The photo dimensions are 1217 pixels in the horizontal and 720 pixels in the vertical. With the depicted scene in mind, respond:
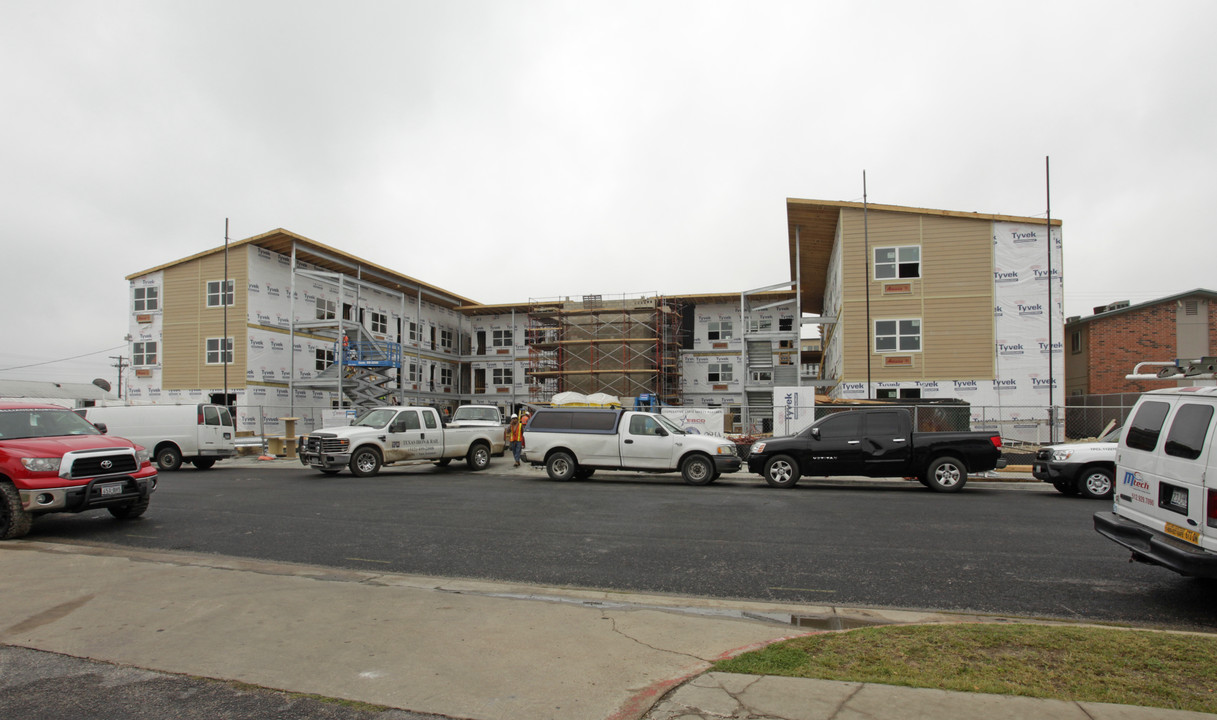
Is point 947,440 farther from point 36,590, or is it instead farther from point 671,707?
point 36,590

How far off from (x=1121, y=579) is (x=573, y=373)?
1469 inches

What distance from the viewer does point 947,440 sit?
47.7 ft

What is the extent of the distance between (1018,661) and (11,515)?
11774 mm

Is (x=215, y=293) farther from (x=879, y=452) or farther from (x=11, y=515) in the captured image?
(x=879, y=452)

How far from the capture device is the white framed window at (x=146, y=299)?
3544cm

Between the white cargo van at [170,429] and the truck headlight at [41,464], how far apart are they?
12.6 meters

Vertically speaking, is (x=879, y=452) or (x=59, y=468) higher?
(x=59, y=468)

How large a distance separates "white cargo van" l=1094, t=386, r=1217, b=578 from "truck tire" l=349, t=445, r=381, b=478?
16220 millimetres

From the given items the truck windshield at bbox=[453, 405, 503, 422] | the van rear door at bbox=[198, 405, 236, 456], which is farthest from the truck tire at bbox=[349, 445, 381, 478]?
the truck windshield at bbox=[453, 405, 503, 422]

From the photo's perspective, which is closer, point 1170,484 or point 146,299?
point 1170,484

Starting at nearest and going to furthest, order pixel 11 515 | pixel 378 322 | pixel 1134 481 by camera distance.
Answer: pixel 1134 481 < pixel 11 515 < pixel 378 322

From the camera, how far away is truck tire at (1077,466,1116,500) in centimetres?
1330

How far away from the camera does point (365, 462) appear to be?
60.0ft

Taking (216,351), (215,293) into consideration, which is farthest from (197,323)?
(216,351)
